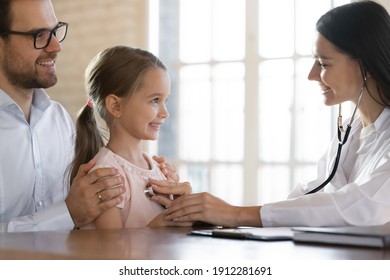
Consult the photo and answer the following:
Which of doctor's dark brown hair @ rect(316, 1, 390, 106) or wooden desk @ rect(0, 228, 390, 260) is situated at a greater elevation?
doctor's dark brown hair @ rect(316, 1, 390, 106)

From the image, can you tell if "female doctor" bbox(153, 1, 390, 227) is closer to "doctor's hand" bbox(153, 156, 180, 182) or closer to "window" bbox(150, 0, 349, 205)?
"doctor's hand" bbox(153, 156, 180, 182)

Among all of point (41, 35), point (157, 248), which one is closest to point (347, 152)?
point (157, 248)

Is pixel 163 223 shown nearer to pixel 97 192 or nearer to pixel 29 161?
pixel 97 192

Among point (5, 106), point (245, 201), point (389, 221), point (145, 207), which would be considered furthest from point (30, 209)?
point (245, 201)

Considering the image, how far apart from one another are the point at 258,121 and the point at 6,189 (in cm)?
262

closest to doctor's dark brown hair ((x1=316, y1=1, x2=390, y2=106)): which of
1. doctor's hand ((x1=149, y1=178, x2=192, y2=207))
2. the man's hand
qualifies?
doctor's hand ((x1=149, y1=178, x2=192, y2=207))

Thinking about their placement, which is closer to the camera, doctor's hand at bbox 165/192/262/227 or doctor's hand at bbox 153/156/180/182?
doctor's hand at bbox 165/192/262/227

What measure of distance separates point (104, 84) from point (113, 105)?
82mm

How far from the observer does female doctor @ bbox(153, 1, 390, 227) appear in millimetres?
1927

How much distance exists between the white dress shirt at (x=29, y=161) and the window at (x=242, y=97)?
235 centimetres

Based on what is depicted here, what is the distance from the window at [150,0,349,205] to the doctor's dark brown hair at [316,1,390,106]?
2.26m

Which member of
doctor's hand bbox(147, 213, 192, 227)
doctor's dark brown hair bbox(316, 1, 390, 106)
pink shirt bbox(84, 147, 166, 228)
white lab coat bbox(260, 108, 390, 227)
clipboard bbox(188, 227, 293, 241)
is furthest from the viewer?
doctor's dark brown hair bbox(316, 1, 390, 106)

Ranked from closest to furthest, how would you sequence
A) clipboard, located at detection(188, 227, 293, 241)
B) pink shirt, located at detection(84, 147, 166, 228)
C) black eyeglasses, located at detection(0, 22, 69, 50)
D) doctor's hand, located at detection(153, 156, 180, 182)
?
clipboard, located at detection(188, 227, 293, 241) < pink shirt, located at detection(84, 147, 166, 228) < doctor's hand, located at detection(153, 156, 180, 182) < black eyeglasses, located at detection(0, 22, 69, 50)

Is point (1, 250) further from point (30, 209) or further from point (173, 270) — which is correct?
point (30, 209)
